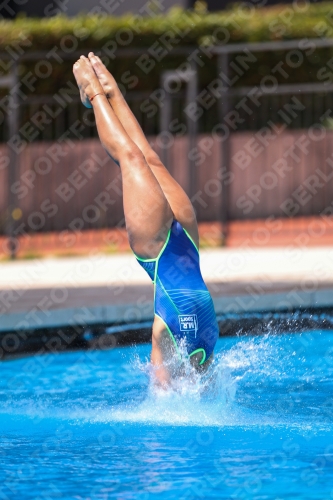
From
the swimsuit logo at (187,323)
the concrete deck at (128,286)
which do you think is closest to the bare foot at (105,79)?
the swimsuit logo at (187,323)

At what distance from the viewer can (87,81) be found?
187 inches

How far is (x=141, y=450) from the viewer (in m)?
3.83

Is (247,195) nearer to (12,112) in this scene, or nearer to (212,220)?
(212,220)

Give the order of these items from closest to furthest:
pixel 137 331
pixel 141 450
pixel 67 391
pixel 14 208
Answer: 1. pixel 141 450
2. pixel 67 391
3. pixel 137 331
4. pixel 14 208

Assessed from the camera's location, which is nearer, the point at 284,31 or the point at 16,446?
the point at 16,446

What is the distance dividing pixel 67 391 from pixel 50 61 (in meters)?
8.00

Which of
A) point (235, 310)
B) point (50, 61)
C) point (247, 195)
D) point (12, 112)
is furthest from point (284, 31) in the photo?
point (235, 310)

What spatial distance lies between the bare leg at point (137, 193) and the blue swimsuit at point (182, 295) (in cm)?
7

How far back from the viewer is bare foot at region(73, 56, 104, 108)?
185 inches

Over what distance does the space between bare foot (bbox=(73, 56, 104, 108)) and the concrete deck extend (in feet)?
6.76

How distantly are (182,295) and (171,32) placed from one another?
28.6 ft

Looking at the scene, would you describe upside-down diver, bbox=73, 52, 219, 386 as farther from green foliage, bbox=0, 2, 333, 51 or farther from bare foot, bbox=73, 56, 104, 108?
green foliage, bbox=0, 2, 333, 51

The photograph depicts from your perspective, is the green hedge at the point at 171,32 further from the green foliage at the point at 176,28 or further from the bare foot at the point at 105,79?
the bare foot at the point at 105,79

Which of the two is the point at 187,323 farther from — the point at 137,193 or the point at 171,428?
the point at 137,193
